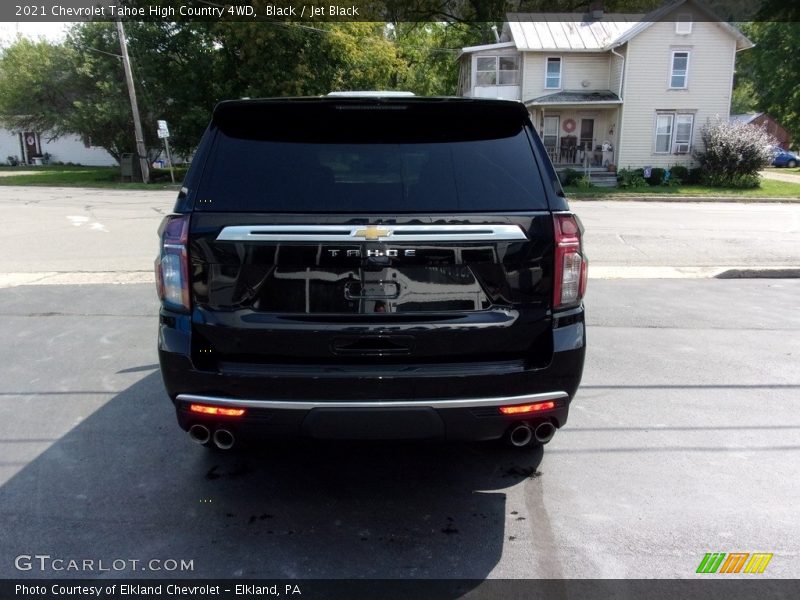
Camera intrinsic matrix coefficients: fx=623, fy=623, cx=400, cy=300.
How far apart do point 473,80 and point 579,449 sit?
30540 millimetres

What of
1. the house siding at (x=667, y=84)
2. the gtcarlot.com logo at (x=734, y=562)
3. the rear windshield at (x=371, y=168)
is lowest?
the gtcarlot.com logo at (x=734, y=562)

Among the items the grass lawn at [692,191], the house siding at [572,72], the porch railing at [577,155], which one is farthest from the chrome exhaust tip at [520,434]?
the house siding at [572,72]

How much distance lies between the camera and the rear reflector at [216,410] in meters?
2.85

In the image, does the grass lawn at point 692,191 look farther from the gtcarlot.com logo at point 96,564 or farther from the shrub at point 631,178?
the gtcarlot.com logo at point 96,564

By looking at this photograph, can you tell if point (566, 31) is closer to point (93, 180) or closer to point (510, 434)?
point (93, 180)

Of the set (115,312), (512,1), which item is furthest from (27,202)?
(512,1)

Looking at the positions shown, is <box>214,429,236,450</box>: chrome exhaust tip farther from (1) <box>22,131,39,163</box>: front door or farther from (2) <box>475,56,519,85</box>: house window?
(1) <box>22,131,39,163</box>: front door

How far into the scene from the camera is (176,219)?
289cm

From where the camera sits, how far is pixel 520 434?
3.05 meters

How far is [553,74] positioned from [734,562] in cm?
3140

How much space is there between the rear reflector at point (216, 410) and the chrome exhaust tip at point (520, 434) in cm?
128

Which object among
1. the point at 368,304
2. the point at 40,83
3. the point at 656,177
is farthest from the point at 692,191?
the point at 40,83

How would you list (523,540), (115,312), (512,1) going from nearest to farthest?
1. (523,540)
2. (115,312)
3. (512,1)

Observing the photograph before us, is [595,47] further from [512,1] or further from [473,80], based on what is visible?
[512,1]
